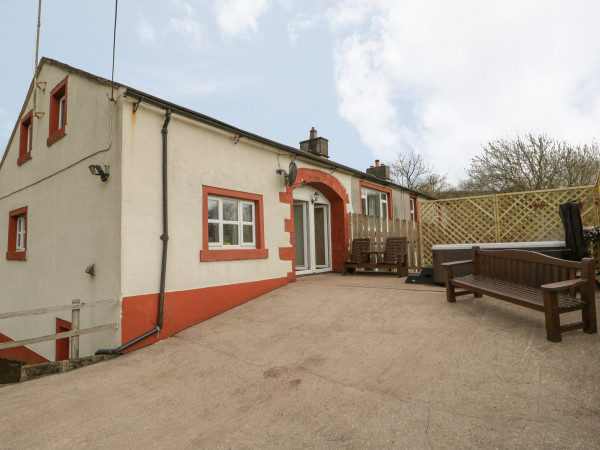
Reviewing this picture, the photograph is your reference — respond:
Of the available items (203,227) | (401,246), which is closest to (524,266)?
(401,246)

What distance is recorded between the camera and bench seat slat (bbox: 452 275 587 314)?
3.66 m

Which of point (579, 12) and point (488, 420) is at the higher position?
point (579, 12)

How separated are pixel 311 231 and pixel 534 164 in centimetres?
1264

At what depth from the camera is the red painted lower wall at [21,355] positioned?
777cm

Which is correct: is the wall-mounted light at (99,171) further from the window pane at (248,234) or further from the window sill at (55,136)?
the window pane at (248,234)

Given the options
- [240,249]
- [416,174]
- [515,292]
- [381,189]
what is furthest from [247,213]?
[416,174]

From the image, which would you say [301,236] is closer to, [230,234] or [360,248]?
[360,248]

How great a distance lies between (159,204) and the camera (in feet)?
18.4

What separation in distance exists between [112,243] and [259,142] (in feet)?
11.4

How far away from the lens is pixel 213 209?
6.62m

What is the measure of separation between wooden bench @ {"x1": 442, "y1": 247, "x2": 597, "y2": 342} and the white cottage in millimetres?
3798

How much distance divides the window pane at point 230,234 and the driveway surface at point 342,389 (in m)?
2.03

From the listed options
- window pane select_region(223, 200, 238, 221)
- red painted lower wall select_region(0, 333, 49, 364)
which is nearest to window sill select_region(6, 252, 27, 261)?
red painted lower wall select_region(0, 333, 49, 364)

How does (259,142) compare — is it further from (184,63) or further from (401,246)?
(184,63)
